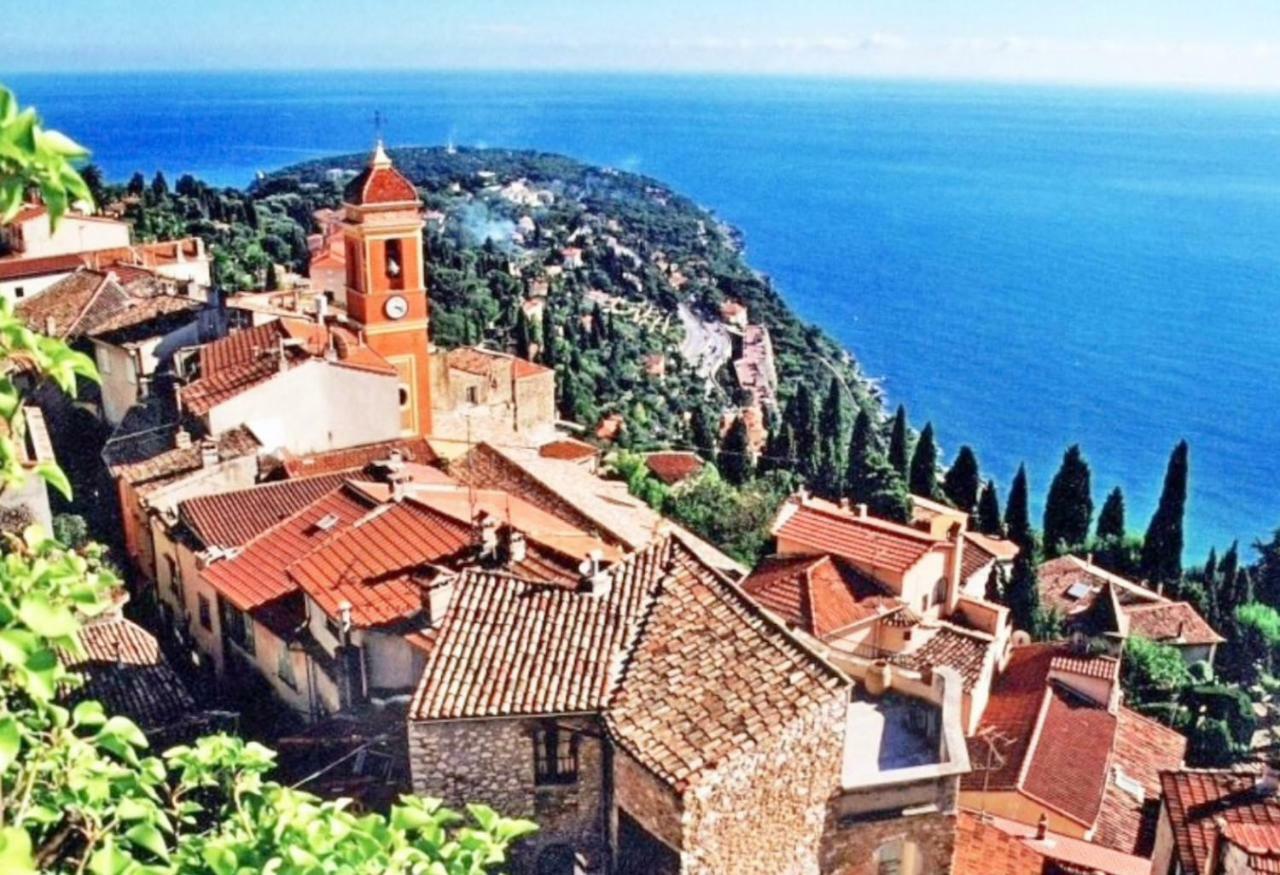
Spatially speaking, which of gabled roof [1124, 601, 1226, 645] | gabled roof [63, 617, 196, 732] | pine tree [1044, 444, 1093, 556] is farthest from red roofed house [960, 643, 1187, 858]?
pine tree [1044, 444, 1093, 556]

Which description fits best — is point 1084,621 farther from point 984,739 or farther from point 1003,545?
point 984,739

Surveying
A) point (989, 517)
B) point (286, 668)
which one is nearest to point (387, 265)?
point (286, 668)

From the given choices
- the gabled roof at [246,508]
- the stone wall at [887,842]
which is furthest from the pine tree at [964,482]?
the stone wall at [887,842]

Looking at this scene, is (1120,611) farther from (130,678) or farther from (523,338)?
(523,338)

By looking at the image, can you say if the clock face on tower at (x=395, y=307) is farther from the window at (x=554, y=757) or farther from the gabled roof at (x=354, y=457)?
the window at (x=554, y=757)

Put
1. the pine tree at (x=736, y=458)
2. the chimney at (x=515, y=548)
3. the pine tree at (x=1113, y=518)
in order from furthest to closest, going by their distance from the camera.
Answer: the pine tree at (x=1113, y=518) < the pine tree at (x=736, y=458) < the chimney at (x=515, y=548)

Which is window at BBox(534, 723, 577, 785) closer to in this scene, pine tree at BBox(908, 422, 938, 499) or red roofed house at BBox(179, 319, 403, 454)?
red roofed house at BBox(179, 319, 403, 454)
